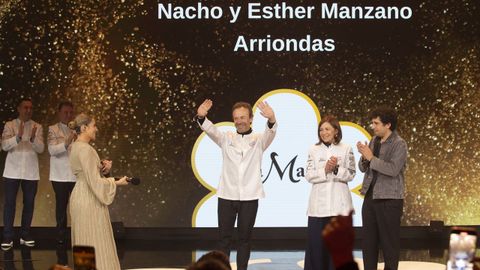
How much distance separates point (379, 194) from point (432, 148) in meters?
3.08

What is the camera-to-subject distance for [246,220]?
6.48m

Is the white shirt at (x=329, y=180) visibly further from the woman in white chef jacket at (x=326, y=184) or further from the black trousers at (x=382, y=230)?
the black trousers at (x=382, y=230)

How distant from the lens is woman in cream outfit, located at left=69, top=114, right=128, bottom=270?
5820mm

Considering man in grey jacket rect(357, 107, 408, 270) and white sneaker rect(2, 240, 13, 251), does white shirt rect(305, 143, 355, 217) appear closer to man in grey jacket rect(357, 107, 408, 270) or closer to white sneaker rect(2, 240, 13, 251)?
man in grey jacket rect(357, 107, 408, 270)

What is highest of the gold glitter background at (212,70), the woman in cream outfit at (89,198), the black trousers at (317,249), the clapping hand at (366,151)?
the gold glitter background at (212,70)

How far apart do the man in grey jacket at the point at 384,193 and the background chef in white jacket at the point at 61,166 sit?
3.63 m

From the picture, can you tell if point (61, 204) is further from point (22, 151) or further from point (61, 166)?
point (22, 151)

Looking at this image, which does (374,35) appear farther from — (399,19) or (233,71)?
(233,71)

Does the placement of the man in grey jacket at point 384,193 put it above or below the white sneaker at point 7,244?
above

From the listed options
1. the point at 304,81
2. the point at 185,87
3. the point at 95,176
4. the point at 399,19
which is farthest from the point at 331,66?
the point at 95,176

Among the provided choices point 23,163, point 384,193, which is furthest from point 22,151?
point 384,193

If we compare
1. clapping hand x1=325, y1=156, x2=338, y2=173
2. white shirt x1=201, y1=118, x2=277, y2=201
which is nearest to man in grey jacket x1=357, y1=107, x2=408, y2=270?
clapping hand x1=325, y1=156, x2=338, y2=173

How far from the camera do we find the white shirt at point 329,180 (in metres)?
6.31

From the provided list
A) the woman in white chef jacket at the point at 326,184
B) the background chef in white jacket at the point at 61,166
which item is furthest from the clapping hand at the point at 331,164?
the background chef in white jacket at the point at 61,166
